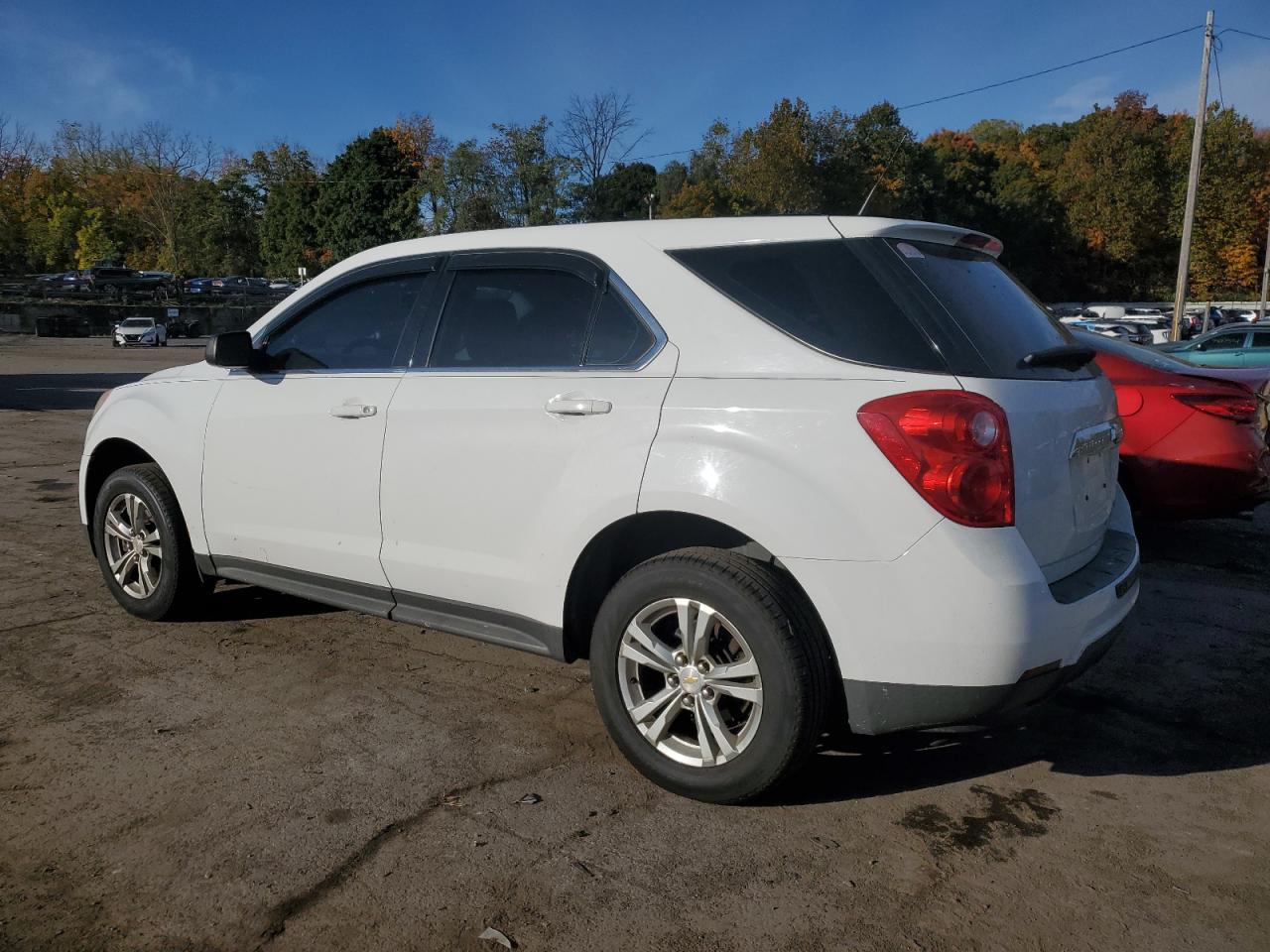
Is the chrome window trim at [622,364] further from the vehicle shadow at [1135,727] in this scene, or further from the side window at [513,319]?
the vehicle shadow at [1135,727]

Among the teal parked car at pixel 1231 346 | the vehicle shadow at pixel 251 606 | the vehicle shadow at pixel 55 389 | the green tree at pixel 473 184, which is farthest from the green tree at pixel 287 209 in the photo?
the vehicle shadow at pixel 251 606

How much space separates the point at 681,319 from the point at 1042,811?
1923 millimetres

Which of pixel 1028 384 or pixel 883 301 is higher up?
pixel 883 301

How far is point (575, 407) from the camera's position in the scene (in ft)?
10.8

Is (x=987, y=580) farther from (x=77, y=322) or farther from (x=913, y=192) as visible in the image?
(x=913, y=192)

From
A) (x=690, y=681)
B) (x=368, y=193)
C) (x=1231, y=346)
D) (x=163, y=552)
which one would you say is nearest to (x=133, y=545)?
(x=163, y=552)

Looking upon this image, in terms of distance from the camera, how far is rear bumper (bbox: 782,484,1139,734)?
2.69m

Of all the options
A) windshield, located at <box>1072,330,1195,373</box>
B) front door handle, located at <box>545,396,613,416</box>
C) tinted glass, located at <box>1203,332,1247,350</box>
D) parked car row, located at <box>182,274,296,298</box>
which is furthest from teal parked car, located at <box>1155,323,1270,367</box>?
parked car row, located at <box>182,274,296,298</box>

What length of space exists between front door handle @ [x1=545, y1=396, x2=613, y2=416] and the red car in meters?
3.74

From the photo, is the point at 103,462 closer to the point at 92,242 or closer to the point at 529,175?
the point at 529,175

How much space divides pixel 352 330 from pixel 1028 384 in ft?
8.69

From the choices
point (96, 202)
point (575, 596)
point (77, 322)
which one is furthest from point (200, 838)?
point (96, 202)

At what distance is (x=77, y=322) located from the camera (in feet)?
154

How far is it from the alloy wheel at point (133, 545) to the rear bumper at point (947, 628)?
335cm
